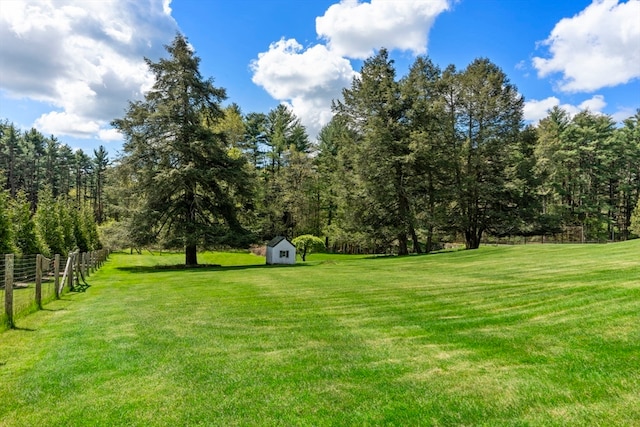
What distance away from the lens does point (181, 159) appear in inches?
1086

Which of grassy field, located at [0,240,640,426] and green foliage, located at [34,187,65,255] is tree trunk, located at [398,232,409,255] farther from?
green foliage, located at [34,187,65,255]

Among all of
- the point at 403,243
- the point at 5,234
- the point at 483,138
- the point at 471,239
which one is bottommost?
the point at 403,243

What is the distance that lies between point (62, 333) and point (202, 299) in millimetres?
3927

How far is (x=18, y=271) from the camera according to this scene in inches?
404

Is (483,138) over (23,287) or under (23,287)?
over

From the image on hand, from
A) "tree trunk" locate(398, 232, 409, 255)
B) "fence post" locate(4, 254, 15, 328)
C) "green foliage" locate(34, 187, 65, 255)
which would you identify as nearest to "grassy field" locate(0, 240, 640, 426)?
"fence post" locate(4, 254, 15, 328)

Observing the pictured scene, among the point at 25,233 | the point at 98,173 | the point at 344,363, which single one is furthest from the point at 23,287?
the point at 98,173

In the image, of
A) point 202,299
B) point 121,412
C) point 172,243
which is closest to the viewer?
point 121,412

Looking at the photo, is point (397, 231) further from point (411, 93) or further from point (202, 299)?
point (202, 299)

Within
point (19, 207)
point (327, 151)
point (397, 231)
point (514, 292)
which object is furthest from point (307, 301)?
point (327, 151)

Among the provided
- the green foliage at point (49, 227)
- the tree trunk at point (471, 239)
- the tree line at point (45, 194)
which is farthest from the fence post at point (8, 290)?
the tree trunk at point (471, 239)

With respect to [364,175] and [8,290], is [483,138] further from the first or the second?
[8,290]

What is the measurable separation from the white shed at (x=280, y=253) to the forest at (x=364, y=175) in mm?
2405

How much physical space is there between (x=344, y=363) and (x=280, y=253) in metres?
25.9
